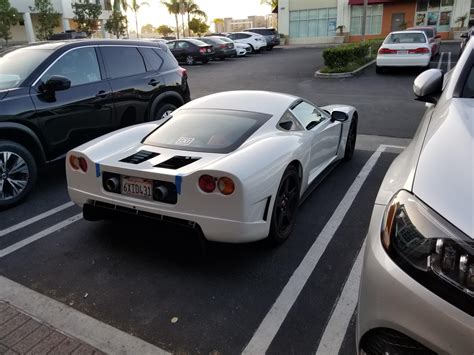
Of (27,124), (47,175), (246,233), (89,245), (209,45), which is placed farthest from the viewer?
(209,45)

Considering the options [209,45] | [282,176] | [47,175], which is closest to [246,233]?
[282,176]

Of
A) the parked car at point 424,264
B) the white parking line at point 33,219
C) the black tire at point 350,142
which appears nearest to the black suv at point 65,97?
the white parking line at point 33,219

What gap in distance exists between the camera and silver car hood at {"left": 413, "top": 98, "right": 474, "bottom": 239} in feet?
5.01

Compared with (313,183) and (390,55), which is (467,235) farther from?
(390,55)

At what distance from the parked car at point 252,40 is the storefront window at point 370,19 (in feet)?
30.7

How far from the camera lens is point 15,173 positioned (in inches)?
175

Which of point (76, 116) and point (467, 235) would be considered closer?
point (467, 235)

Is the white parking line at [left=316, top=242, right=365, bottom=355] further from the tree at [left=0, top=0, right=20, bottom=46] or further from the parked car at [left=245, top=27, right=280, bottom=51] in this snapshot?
the parked car at [left=245, top=27, right=280, bottom=51]

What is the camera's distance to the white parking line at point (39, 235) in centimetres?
354

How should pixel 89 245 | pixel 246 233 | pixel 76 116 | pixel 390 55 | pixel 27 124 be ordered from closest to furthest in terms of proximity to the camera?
1. pixel 246 233
2. pixel 89 245
3. pixel 27 124
4. pixel 76 116
5. pixel 390 55

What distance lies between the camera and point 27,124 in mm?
4504

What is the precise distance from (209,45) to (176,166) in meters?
20.7

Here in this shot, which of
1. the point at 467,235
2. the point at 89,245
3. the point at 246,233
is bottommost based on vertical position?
the point at 89,245

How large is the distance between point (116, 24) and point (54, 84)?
38.0 meters
